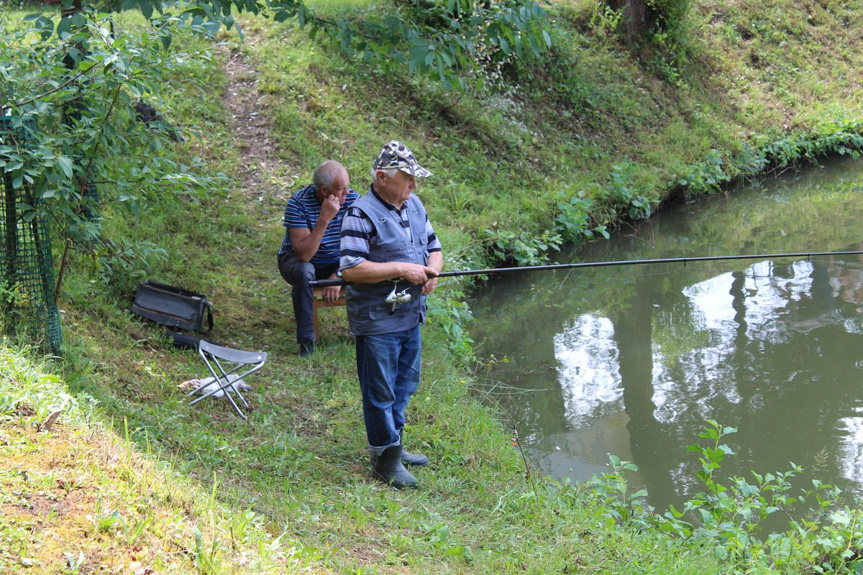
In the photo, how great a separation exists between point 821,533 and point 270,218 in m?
5.87

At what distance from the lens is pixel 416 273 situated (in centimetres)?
430

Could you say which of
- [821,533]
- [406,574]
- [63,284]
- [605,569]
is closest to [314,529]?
[406,574]

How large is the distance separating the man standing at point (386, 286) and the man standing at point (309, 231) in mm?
1824

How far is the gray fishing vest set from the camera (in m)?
4.30

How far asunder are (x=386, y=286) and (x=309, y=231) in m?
2.11

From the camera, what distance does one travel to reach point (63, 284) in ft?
19.3

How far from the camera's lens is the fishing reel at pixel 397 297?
427 centimetres

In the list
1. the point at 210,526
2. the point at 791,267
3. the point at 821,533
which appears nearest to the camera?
the point at 210,526

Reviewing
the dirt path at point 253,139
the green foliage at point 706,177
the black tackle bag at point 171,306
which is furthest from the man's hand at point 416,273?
the green foliage at point 706,177

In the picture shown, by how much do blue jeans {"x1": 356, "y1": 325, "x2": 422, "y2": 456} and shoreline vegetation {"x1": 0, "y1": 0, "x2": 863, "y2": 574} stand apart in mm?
292

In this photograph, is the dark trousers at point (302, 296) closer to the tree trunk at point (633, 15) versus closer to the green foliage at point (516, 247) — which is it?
the green foliage at point (516, 247)

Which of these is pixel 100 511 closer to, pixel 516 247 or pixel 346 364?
pixel 346 364

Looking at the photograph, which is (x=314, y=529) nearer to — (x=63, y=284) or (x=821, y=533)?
(x=821, y=533)

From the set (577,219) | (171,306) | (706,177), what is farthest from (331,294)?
(706,177)
